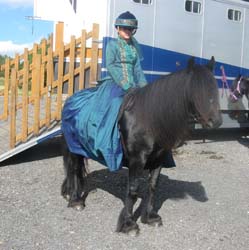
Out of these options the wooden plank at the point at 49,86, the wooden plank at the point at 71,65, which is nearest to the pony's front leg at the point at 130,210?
the wooden plank at the point at 49,86

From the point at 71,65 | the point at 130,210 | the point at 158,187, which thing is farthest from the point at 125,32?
the point at 71,65

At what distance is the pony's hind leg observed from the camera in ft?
17.5

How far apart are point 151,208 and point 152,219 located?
0.42 ft

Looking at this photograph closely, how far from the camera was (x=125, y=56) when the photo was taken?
4.77m

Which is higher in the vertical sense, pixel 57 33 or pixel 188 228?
pixel 57 33

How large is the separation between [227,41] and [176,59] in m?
1.46

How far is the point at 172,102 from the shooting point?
4.17 metres

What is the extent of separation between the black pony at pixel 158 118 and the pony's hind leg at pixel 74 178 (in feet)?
2.76

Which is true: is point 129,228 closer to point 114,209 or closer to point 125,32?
point 114,209

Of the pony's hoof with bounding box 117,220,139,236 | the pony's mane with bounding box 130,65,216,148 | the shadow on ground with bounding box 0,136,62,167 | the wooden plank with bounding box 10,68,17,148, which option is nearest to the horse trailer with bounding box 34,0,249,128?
the wooden plank with bounding box 10,68,17,148

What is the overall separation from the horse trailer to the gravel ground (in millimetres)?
2210

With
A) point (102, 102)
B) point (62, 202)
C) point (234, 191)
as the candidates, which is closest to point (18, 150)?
point (62, 202)

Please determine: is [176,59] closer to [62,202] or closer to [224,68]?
[224,68]

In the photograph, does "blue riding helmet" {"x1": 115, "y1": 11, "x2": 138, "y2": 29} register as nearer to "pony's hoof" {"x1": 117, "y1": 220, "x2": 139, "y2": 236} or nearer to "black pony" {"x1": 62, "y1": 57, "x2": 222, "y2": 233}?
"black pony" {"x1": 62, "y1": 57, "x2": 222, "y2": 233}
